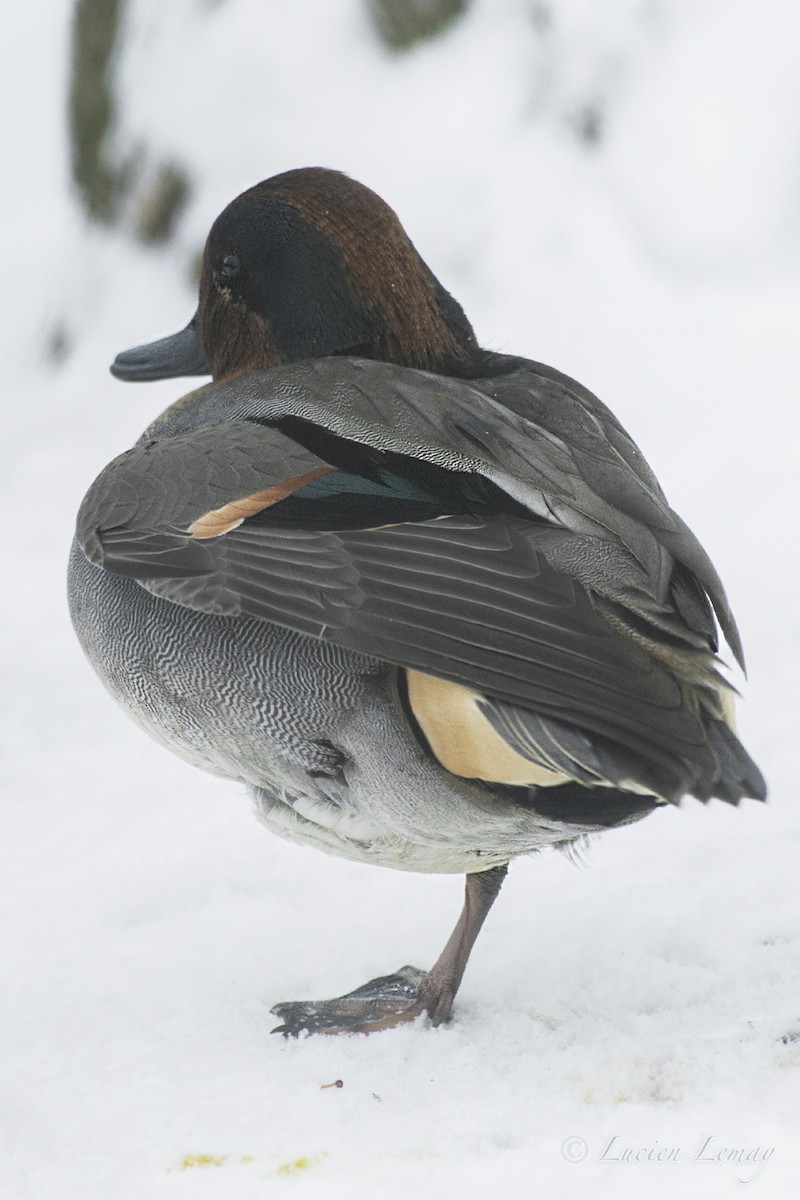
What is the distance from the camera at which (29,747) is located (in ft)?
14.1

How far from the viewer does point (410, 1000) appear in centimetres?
279

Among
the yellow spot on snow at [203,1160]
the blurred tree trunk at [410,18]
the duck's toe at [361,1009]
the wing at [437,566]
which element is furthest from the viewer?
the blurred tree trunk at [410,18]

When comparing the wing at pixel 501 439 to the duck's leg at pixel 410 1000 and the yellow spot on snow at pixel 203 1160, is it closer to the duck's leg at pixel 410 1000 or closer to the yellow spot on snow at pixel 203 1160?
the duck's leg at pixel 410 1000

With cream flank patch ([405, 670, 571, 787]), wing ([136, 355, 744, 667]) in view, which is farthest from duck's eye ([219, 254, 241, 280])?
cream flank patch ([405, 670, 571, 787])

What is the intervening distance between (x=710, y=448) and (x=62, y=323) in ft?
9.36

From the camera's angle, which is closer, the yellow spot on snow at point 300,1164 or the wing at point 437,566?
the wing at point 437,566

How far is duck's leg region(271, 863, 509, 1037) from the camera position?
106 inches

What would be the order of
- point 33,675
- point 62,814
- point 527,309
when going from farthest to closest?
1. point 527,309
2. point 33,675
3. point 62,814

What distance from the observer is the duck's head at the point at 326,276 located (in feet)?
8.79


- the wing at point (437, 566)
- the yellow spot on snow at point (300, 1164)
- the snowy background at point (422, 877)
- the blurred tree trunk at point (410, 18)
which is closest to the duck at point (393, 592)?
the wing at point (437, 566)

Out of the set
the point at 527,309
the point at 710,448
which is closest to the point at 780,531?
the point at 710,448

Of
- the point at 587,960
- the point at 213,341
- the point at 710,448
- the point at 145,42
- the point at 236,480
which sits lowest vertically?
the point at 587,960

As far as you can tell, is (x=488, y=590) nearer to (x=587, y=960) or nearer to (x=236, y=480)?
(x=236, y=480)

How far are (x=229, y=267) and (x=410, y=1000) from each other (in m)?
1.48
